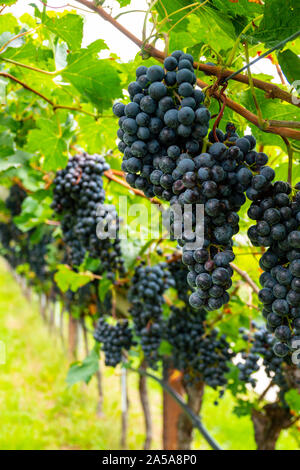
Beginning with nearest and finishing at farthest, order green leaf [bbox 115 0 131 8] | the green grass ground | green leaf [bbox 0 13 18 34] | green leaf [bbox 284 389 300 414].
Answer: green leaf [bbox 115 0 131 8], green leaf [bbox 0 13 18 34], green leaf [bbox 284 389 300 414], the green grass ground

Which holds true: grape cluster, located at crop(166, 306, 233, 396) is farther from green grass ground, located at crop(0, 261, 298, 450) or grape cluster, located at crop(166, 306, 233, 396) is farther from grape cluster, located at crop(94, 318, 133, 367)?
green grass ground, located at crop(0, 261, 298, 450)

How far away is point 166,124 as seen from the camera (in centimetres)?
75

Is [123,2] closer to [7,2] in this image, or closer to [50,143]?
[7,2]

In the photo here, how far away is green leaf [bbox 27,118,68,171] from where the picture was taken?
180 cm

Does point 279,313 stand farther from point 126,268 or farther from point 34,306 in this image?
point 34,306

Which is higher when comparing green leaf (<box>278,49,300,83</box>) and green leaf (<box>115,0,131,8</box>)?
green leaf (<box>115,0,131,8</box>)

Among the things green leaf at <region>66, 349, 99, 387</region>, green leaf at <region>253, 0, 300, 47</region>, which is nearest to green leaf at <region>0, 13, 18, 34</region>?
green leaf at <region>253, 0, 300, 47</region>

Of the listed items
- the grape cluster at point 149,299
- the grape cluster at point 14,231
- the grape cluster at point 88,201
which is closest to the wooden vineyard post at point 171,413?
the grape cluster at point 149,299

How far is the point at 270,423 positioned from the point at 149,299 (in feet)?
3.97

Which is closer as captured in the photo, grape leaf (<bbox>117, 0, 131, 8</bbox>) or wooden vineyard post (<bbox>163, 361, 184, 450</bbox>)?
grape leaf (<bbox>117, 0, 131, 8</bbox>)

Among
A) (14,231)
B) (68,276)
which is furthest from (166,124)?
(14,231)

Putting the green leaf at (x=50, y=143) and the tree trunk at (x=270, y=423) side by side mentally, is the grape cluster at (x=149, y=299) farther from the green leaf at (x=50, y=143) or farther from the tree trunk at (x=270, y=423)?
the tree trunk at (x=270, y=423)

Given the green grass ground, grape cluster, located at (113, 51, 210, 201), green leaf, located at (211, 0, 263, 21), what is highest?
green leaf, located at (211, 0, 263, 21)

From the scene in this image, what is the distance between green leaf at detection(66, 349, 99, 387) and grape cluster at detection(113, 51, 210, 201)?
6.61 ft
